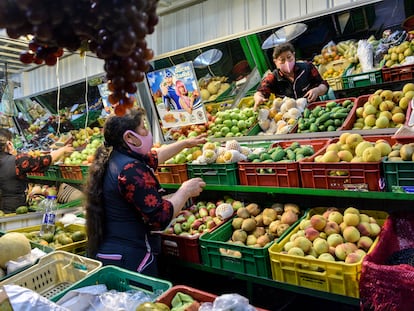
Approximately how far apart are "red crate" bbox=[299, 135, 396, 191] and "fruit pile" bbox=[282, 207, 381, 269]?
0.80ft

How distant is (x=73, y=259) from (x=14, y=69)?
21.0ft

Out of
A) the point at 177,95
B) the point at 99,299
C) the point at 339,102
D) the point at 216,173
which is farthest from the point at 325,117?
the point at 99,299

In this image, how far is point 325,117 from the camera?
2826mm

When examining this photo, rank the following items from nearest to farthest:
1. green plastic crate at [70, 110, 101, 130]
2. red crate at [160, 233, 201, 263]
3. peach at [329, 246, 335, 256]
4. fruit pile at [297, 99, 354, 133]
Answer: peach at [329, 246, 335, 256] → red crate at [160, 233, 201, 263] → fruit pile at [297, 99, 354, 133] → green plastic crate at [70, 110, 101, 130]

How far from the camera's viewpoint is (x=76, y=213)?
3787mm

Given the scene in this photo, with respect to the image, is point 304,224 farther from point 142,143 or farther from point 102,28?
point 102,28

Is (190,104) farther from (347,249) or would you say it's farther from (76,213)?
(347,249)

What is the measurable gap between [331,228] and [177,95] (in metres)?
2.44

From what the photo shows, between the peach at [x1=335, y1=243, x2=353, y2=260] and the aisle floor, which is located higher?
the peach at [x1=335, y1=243, x2=353, y2=260]

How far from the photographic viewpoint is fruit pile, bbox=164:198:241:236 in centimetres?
272

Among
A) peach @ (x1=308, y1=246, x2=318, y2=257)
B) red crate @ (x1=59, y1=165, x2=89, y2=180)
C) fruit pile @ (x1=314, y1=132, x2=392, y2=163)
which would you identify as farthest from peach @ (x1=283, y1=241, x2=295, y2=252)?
red crate @ (x1=59, y1=165, x2=89, y2=180)

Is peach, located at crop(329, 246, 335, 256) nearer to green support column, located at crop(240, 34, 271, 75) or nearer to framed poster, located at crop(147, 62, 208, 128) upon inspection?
framed poster, located at crop(147, 62, 208, 128)

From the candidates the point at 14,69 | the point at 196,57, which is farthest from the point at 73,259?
the point at 14,69

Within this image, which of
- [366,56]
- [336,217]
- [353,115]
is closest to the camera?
[336,217]
